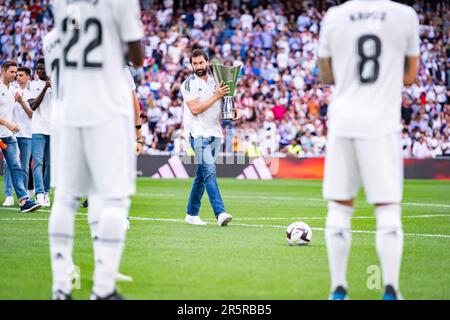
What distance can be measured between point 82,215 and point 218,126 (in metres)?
3.01

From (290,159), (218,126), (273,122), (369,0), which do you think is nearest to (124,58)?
(369,0)

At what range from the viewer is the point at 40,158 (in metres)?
16.9

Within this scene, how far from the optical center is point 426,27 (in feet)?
131

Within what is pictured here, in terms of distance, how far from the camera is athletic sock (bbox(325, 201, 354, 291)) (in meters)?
7.14

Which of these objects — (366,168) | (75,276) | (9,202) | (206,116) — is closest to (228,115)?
(206,116)

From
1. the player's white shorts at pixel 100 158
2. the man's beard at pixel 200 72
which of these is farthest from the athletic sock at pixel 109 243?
the man's beard at pixel 200 72

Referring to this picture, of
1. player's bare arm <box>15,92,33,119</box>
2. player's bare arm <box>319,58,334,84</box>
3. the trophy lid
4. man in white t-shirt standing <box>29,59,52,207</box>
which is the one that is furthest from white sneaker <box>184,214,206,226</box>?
player's bare arm <box>319,58,334,84</box>

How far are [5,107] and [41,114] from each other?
654 millimetres

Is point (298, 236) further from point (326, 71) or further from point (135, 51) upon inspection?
point (135, 51)

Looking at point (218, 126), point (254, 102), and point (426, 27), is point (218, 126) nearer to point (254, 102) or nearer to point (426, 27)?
point (254, 102)

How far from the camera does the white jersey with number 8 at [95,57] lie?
6.70 m

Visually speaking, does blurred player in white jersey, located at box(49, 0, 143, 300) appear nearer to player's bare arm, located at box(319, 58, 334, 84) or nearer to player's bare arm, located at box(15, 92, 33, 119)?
player's bare arm, located at box(319, 58, 334, 84)

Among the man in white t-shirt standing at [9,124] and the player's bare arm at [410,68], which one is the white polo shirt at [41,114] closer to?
the man in white t-shirt standing at [9,124]
